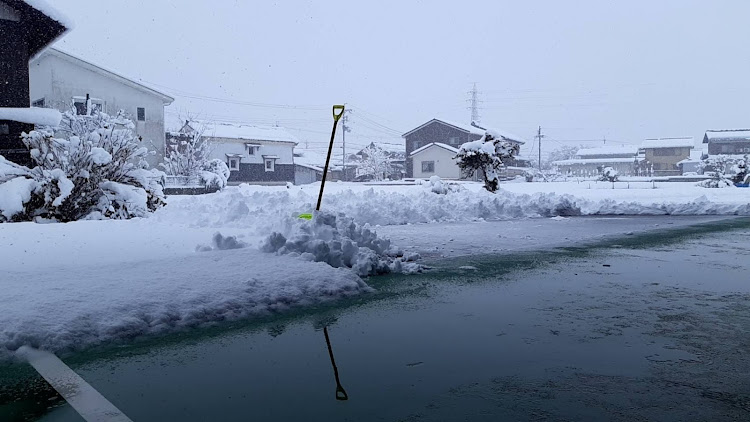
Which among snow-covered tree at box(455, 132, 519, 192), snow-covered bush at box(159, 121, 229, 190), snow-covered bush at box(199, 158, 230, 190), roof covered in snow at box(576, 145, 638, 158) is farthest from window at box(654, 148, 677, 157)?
snow-covered bush at box(199, 158, 230, 190)

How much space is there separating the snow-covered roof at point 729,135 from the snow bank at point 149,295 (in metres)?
73.5

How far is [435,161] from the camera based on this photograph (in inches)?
2190

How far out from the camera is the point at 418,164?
57.4 m

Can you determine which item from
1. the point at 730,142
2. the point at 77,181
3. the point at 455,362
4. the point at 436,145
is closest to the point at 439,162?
the point at 436,145

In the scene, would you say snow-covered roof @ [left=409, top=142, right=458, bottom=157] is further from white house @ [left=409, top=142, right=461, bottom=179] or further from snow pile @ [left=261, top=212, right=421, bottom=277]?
snow pile @ [left=261, top=212, right=421, bottom=277]

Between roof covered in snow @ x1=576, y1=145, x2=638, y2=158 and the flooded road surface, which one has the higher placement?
roof covered in snow @ x1=576, y1=145, x2=638, y2=158

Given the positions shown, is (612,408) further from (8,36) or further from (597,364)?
(8,36)

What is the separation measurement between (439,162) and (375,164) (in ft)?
28.8

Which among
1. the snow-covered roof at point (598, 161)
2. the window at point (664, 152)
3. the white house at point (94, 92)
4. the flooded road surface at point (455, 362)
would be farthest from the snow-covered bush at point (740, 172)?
the snow-covered roof at point (598, 161)

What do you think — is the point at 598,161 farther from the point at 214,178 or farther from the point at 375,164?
the point at 214,178

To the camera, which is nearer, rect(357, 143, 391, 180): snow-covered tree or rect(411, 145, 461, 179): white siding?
rect(411, 145, 461, 179): white siding

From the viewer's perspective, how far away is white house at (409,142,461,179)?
176ft

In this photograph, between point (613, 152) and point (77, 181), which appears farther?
point (613, 152)

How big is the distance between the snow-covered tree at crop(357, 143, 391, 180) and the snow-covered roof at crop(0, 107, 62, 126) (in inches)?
1954
